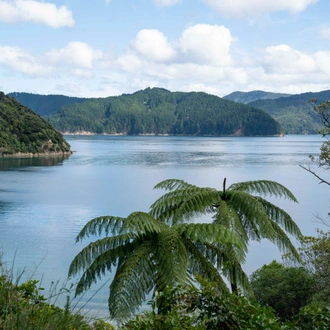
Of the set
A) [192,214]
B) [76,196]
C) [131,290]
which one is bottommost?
[76,196]

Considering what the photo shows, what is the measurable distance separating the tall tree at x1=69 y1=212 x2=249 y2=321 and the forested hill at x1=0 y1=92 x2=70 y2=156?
83.6 m

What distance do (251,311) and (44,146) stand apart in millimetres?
91014

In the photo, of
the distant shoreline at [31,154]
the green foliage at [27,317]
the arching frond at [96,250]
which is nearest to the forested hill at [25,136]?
the distant shoreline at [31,154]

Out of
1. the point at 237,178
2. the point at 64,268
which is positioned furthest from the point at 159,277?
the point at 237,178

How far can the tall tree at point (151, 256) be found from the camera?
6.78 metres

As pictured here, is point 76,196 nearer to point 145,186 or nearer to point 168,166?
point 145,186

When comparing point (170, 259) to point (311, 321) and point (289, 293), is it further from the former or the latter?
point (289, 293)

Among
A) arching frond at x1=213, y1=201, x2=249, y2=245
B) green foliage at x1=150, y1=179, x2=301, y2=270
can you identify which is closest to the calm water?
green foliage at x1=150, y1=179, x2=301, y2=270

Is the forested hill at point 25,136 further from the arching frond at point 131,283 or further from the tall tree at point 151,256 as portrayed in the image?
the arching frond at point 131,283

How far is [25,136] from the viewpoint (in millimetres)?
91062

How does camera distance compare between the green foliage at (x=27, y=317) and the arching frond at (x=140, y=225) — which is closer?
the green foliage at (x=27, y=317)

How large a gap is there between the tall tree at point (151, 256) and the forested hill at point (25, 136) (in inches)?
3292

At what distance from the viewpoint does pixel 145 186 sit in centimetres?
4866

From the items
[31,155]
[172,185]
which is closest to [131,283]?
A: [172,185]
